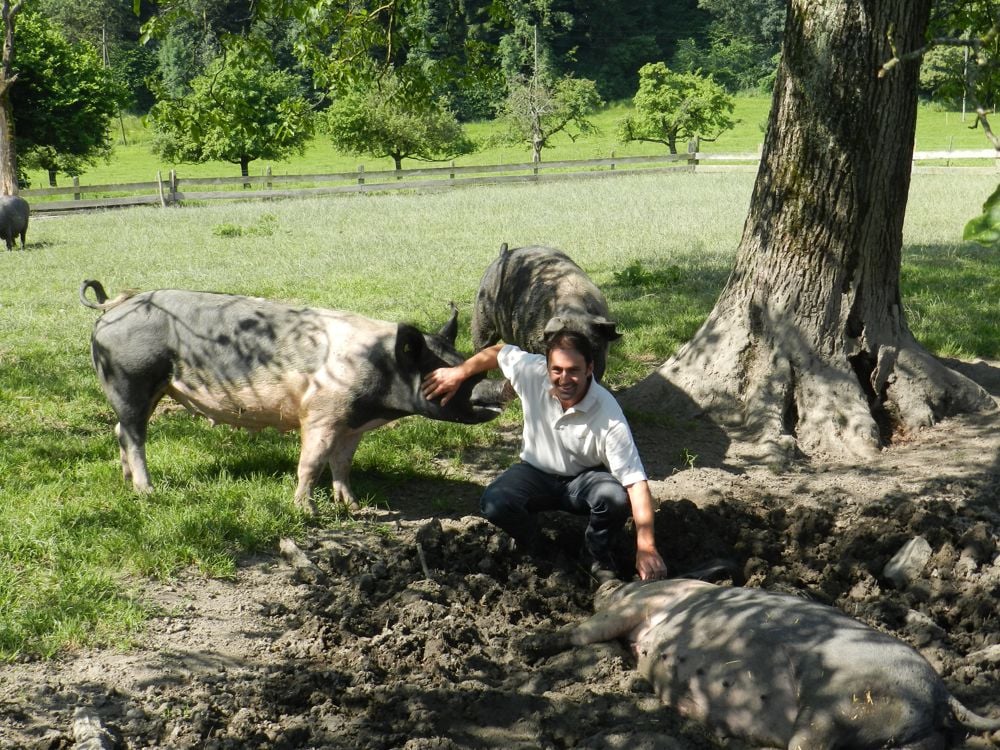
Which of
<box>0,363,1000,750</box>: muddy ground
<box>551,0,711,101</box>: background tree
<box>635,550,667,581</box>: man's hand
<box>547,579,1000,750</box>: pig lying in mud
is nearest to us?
<box>547,579,1000,750</box>: pig lying in mud

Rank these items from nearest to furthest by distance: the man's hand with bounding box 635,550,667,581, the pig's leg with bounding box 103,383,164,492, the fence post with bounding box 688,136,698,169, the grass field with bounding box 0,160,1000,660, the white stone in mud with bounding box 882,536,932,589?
the man's hand with bounding box 635,550,667,581 → the white stone in mud with bounding box 882,536,932,589 → the grass field with bounding box 0,160,1000,660 → the pig's leg with bounding box 103,383,164,492 → the fence post with bounding box 688,136,698,169

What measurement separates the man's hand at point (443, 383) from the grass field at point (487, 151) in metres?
43.2

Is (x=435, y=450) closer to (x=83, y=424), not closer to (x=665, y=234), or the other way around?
(x=83, y=424)

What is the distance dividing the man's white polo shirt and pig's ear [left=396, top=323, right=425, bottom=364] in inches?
22.2

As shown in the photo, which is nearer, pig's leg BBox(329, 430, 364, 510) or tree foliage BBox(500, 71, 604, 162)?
pig's leg BBox(329, 430, 364, 510)

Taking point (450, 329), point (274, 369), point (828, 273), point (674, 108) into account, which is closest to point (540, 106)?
point (674, 108)

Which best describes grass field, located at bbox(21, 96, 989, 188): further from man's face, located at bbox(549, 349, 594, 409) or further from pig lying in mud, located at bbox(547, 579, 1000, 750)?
pig lying in mud, located at bbox(547, 579, 1000, 750)

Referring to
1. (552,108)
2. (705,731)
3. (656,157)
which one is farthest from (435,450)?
(552,108)

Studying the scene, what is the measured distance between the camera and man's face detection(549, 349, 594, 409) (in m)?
4.90

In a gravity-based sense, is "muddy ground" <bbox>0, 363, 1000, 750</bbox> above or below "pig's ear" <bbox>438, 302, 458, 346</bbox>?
below

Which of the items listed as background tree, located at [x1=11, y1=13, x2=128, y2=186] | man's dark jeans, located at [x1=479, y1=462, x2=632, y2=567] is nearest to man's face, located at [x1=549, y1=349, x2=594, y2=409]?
man's dark jeans, located at [x1=479, y1=462, x2=632, y2=567]

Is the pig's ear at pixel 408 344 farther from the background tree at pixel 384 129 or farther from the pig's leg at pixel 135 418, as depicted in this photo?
the background tree at pixel 384 129

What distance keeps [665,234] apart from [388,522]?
13914 mm

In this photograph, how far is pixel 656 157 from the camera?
44.2 m
